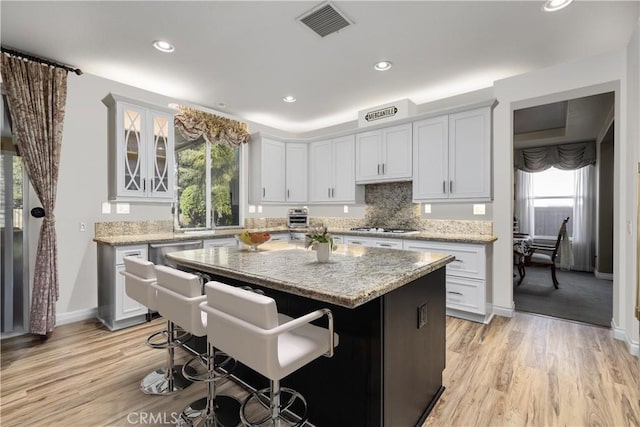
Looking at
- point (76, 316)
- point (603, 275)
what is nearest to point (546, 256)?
point (603, 275)

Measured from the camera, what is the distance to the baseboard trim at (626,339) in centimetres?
249

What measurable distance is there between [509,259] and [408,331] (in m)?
2.45

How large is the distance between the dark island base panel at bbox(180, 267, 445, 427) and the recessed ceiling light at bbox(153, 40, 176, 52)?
246cm

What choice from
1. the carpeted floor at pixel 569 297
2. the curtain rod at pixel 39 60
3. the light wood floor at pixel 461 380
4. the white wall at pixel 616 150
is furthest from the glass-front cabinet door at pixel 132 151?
the carpeted floor at pixel 569 297

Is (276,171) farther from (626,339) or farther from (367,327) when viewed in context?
(626,339)

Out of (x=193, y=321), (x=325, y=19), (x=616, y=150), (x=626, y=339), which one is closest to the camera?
(x=193, y=321)

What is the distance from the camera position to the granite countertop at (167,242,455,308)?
126 centimetres

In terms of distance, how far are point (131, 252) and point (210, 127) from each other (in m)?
2.12

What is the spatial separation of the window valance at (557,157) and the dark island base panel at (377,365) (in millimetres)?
6070

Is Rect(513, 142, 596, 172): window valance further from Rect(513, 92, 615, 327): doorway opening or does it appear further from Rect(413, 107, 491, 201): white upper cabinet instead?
Rect(413, 107, 491, 201): white upper cabinet

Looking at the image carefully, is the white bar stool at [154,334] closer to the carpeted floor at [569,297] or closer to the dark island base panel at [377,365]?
the dark island base panel at [377,365]

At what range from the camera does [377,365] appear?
4.53 ft

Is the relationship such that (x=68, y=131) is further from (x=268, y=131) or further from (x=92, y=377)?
(x=268, y=131)

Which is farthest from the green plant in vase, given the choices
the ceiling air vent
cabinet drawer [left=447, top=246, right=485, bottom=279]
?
cabinet drawer [left=447, top=246, right=485, bottom=279]
